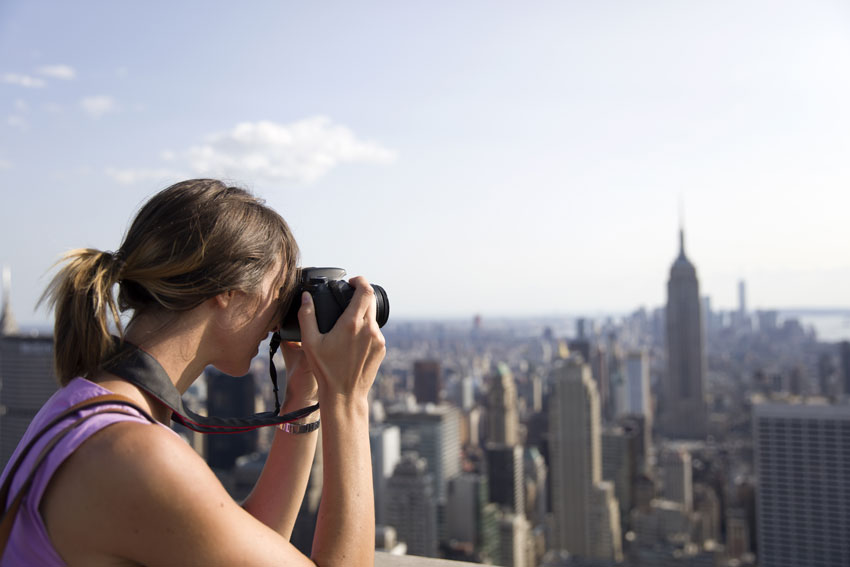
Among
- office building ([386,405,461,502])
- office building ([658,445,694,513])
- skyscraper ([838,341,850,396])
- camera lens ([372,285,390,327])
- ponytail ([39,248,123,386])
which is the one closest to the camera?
ponytail ([39,248,123,386])

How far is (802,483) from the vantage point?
22812 mm

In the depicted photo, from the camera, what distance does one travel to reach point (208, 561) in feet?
2.00

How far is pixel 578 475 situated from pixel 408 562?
28.9 metres

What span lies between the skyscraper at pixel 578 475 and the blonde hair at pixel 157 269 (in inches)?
1075

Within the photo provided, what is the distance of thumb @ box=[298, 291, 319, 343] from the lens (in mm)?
798

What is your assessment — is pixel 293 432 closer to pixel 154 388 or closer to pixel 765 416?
pixel 154 388

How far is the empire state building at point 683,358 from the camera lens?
40.8m

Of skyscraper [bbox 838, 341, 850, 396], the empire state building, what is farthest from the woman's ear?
the empire state building

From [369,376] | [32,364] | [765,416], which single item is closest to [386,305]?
[369,376]

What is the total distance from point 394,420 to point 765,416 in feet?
49.3

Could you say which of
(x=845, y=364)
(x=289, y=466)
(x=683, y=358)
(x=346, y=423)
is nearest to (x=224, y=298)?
(x=346, y=423)

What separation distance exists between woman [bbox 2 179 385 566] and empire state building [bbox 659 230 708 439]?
41.9 m

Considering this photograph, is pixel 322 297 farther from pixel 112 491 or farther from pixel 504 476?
pixel 504 476

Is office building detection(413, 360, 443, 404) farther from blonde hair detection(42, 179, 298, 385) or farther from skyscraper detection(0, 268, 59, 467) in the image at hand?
blonde hair detection(42, 179, 298, 385)
